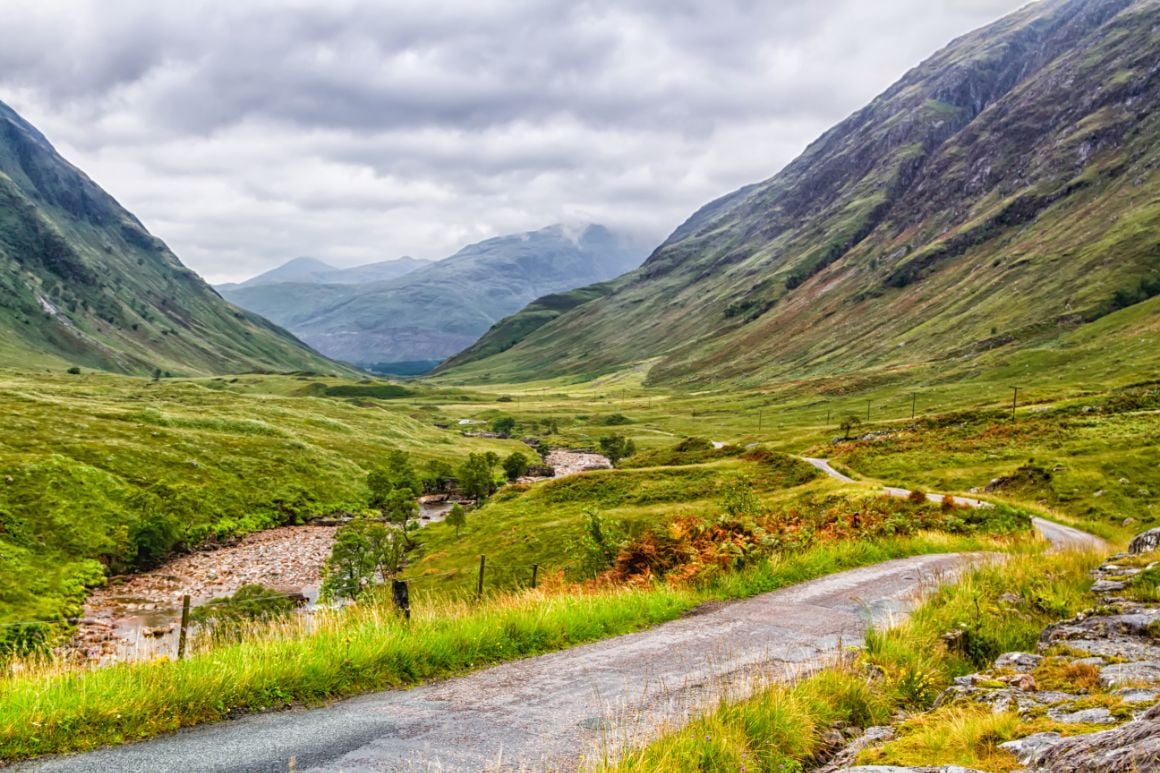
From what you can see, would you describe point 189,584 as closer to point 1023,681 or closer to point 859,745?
point 859,745

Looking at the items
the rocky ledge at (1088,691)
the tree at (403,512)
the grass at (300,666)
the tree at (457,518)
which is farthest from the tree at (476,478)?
the rocky ledge at (1088,691)

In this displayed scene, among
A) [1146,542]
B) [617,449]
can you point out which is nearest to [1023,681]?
[1146,542]

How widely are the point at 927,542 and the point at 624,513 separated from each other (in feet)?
150

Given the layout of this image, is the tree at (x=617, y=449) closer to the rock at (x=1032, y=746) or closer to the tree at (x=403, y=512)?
the tree at (x=403, y=512)

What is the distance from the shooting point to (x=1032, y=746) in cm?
836

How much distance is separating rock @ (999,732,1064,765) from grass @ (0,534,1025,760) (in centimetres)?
982

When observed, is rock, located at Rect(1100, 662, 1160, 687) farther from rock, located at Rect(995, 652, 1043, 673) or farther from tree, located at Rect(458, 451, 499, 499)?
tree, located at Rect(458, 451, 499, 499)

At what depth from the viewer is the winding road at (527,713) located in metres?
9.99

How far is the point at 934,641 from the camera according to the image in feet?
50.2

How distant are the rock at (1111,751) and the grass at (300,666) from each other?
10519mm

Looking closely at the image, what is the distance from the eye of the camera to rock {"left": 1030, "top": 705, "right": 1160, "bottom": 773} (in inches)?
245

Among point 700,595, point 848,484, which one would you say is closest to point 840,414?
point 848,484

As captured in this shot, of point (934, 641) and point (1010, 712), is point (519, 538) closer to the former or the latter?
point (934, 641)

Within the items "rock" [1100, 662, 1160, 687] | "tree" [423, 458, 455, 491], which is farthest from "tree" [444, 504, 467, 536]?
"rock" [1100, 662, 1160, 687]
